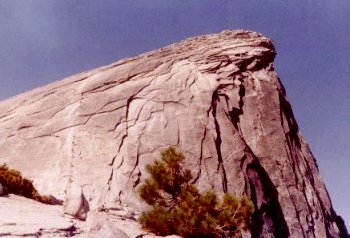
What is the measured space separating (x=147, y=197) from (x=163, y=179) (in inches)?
37.0

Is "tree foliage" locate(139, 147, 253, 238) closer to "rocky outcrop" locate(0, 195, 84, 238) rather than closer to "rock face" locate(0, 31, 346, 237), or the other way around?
"rocky outcrop" locate(0, 195, 84, 238)

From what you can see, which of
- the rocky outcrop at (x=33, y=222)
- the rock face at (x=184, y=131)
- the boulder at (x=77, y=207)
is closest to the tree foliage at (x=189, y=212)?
the boulder at (x=77, y=207)

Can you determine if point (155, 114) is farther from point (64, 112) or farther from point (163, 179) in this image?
point (163, 179)

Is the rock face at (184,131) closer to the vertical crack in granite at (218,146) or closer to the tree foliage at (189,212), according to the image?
the vertical crack in granite at (218,146)

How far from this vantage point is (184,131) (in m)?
24.3

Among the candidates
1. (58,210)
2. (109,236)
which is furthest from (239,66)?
(109,236)

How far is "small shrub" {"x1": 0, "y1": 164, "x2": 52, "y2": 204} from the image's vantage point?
17.3 m

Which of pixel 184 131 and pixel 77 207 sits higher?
pixel 184 131

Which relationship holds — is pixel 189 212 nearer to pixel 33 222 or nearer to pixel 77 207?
pixel 77 207

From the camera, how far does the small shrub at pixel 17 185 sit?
1728cm

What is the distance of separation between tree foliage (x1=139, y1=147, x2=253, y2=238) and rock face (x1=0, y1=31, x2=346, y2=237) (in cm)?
500

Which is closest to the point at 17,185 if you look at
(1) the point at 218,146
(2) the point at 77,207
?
(2) the point at 77,207

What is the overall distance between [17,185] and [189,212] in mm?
6972

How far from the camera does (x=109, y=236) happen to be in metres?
12.2
